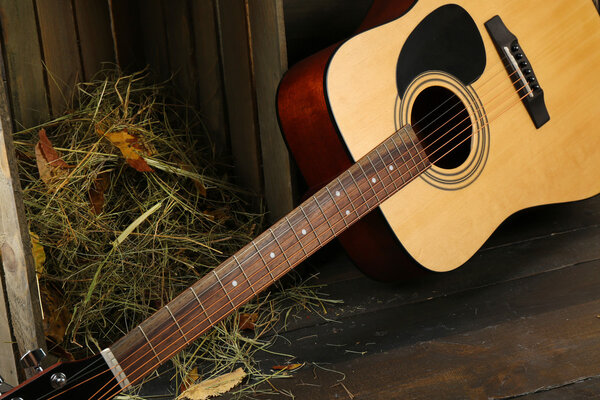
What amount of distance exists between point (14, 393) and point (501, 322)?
836 mm

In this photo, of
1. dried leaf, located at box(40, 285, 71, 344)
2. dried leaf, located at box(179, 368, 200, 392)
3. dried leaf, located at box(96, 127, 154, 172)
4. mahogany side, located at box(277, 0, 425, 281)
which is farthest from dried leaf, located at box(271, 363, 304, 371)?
dried leaf, located at box(96, 127, 154, 172)

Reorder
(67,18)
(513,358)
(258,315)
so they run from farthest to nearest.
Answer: (67,18) → (258,315) → (513,358)

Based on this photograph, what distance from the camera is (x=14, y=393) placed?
0.69 metres

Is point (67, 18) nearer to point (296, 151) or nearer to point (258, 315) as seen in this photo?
point (296, 151)

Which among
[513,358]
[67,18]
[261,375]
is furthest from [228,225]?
[513,358]

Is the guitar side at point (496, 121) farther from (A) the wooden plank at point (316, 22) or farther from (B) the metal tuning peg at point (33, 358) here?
(B) the metal tuning peg at point (33, 358)

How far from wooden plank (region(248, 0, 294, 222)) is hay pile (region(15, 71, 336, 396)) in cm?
9

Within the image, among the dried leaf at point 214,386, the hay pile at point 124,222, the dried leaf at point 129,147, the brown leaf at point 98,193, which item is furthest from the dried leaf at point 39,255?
the dried leaf at point 214,386

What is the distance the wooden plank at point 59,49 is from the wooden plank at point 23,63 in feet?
0.06

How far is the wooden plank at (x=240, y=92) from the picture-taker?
142cm

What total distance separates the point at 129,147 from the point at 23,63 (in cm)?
31

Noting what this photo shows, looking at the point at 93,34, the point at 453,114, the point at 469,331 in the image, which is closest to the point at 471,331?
the point at 469,331

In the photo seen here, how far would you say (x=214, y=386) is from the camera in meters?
0.99

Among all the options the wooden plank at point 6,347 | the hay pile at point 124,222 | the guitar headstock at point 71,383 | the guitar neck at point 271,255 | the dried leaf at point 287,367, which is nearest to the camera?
the guitar headstock at point 71,383
